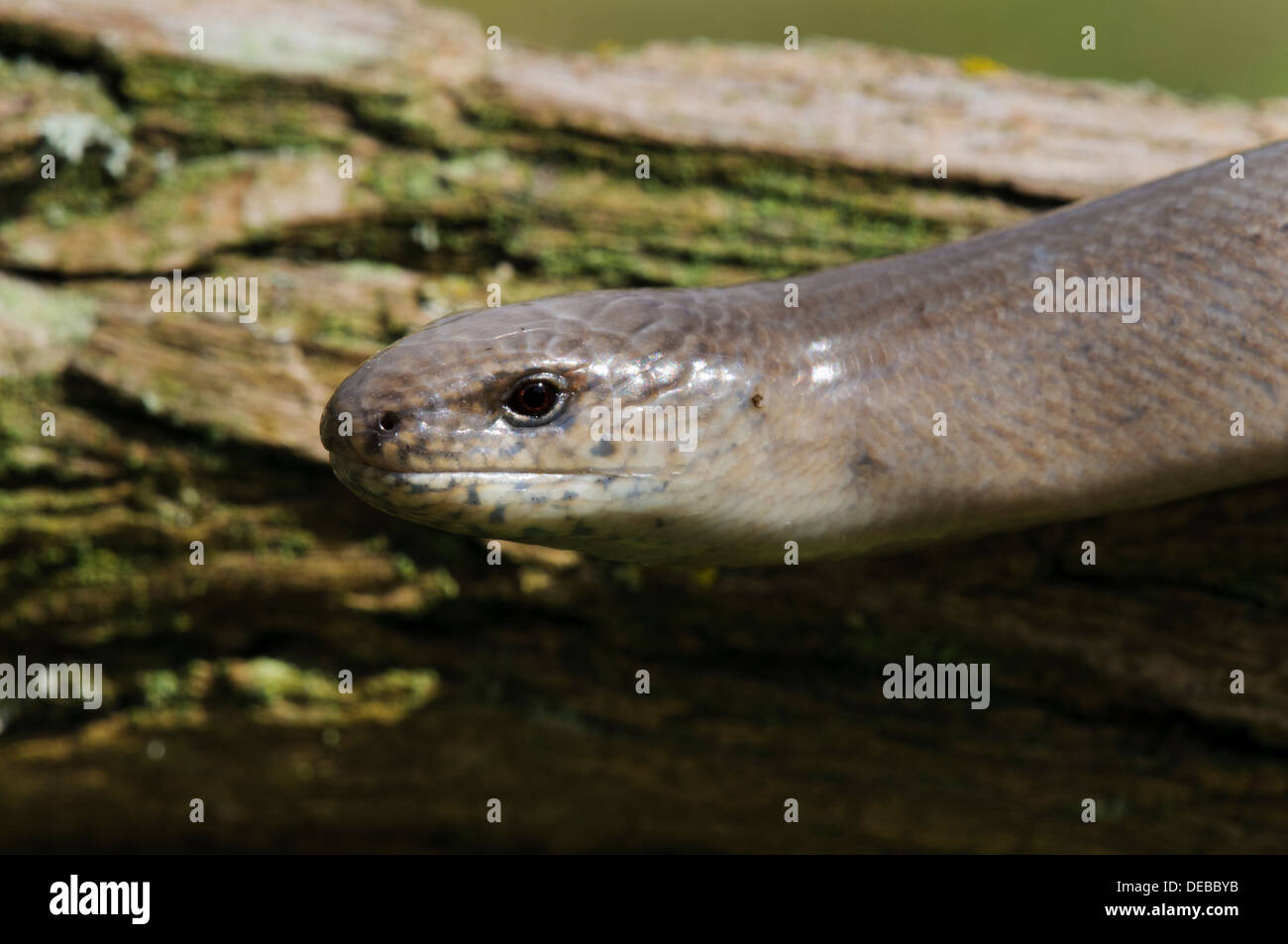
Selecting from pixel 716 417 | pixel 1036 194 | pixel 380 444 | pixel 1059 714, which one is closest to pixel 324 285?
pixel 380 444

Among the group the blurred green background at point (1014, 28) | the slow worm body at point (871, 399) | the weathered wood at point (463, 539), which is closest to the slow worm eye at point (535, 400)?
the slow worm body at point (871, 399)

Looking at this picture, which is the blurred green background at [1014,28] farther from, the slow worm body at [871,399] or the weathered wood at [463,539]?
the slow worm body at [871,399]

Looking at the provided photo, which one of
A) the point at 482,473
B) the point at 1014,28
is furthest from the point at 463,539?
the point at 1014,28

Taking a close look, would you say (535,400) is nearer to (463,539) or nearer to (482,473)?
(482,473)

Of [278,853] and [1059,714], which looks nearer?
[1059,714]

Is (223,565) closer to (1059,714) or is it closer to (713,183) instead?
(713,183)
